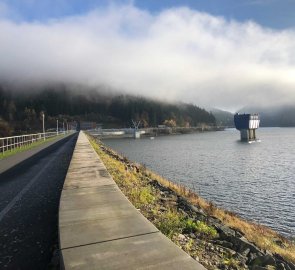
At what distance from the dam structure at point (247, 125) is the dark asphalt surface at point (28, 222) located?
13983 cm

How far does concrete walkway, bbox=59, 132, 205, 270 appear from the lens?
5344mm

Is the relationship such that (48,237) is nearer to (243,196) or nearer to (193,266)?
(193,266)

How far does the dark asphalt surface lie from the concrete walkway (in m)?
0.48

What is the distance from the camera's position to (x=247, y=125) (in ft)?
522

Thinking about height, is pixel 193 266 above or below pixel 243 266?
above

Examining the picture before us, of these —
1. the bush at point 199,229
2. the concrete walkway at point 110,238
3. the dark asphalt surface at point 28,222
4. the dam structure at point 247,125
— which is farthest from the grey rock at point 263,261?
the dam structure at point 247,125

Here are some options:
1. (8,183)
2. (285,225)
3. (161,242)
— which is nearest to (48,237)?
(161,242)

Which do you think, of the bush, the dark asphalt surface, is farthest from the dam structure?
the bush

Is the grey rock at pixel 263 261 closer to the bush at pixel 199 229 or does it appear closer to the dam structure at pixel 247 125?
the bush at pixel 199 229

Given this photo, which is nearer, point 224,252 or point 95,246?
point 95,246

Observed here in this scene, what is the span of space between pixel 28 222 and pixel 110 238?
3.46m

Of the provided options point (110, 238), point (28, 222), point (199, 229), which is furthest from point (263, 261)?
point (28, 222)

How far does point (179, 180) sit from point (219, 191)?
739cm

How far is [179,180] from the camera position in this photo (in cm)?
3812
